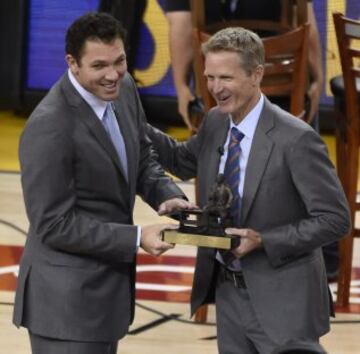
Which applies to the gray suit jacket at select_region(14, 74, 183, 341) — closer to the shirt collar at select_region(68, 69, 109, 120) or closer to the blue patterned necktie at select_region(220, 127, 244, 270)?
the shirt collar at select_region(68, 69, 109, 120)

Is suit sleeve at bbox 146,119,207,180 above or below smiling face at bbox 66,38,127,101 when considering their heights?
below

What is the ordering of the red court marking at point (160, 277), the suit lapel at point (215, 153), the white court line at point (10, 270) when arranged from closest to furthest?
the suit lapel at point (215, 153)
the red court marking at point (160, 277)
the white court line at point (10, 270)

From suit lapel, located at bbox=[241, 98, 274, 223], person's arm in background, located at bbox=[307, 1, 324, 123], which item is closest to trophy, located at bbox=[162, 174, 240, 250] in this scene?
suit lapel, located at bbox=[241, 98, 274, 223]

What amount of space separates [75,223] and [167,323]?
2282 millimetres

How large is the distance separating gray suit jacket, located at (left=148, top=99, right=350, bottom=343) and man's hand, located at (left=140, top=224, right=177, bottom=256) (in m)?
0.26

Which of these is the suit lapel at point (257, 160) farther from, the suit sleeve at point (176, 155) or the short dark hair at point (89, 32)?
the short dark hair at point (89, 32)

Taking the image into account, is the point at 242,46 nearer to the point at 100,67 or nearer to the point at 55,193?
the point at 100,67

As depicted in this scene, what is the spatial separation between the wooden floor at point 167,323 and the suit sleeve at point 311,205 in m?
1.89

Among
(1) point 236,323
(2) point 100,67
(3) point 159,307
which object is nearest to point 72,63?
(2) point 100,67

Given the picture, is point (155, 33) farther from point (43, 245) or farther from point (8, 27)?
point (43, 245)

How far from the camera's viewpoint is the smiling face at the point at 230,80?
3.90 m

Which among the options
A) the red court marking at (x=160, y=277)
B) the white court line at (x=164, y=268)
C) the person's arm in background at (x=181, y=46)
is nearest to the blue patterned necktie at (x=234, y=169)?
the person's arm in background at (x=181, y=46)

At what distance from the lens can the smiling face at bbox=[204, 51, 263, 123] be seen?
3.90m

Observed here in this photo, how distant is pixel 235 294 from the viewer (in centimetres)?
412
